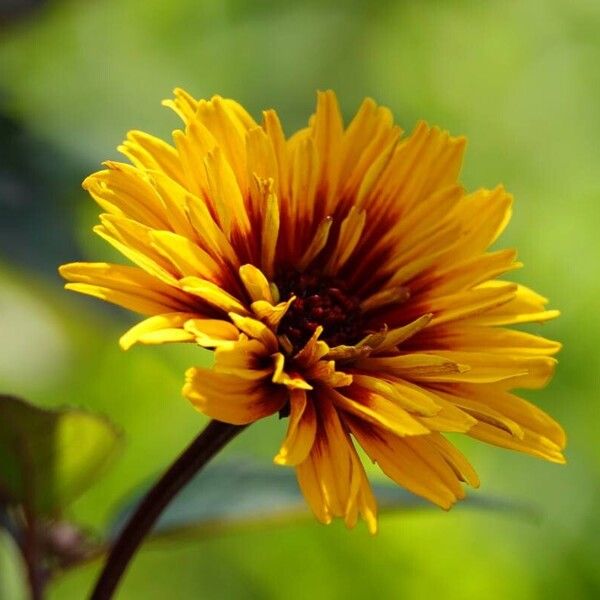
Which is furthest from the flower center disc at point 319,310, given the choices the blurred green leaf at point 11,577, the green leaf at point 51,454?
the blurred green leaf at point 11,577

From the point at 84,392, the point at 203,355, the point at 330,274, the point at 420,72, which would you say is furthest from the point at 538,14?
the point at 330,274

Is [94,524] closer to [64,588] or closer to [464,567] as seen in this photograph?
[64,588]

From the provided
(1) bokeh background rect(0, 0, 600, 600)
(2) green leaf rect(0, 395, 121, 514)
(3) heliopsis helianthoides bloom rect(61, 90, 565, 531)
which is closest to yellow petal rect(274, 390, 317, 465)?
(3) heliopsis helianthoides bloom rect(61, 90, 565, 531)

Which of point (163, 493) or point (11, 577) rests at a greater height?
point (163, 493)

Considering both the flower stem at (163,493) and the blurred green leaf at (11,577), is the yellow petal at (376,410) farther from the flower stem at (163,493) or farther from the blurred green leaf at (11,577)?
the blurred green leaf at (11,577)

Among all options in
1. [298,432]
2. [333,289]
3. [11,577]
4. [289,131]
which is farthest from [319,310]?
[289,131]

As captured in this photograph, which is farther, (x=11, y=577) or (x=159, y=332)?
(x=11, y=577)

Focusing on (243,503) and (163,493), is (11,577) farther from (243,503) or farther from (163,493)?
(163,493)
